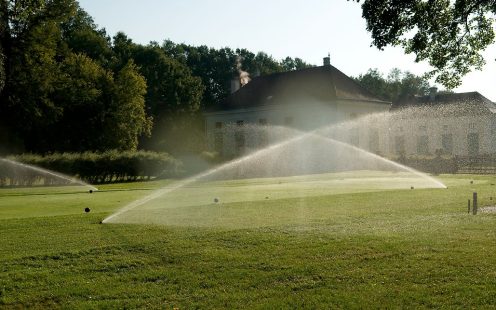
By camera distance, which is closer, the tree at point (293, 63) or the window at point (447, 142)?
the window at point (447, 142)

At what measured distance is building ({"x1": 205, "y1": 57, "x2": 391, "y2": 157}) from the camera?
68.3 metres

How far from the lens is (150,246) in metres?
11.2

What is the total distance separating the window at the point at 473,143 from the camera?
7650cm

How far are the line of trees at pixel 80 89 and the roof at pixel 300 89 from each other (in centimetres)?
836

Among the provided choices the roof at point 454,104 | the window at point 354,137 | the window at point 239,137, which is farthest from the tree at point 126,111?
the roof at point 454,104

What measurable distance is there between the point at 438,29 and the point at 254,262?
12000 mm

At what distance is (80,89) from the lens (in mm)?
60406

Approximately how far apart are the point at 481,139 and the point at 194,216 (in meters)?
69.7

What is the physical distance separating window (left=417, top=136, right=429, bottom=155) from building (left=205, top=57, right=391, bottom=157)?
35.1 feet

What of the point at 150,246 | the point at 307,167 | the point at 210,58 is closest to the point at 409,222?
the point at 150,246

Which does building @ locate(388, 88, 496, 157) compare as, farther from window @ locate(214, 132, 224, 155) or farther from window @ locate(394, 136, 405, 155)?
window @ locate(214, 132, 224, 155)

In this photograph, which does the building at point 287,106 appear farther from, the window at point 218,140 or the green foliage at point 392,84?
the green foliage at point 392,84

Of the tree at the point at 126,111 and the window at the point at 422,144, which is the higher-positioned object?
the tree at the point at 126,111

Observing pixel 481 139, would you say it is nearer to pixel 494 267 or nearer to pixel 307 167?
pixel 307 167
